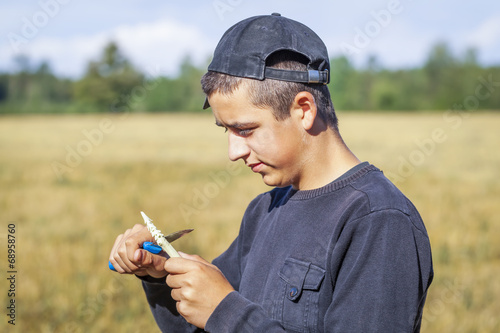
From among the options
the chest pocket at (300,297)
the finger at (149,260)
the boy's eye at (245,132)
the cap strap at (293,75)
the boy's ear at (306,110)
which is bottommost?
the finger at (149,260)

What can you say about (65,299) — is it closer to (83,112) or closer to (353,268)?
(353,268)

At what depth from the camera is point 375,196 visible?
155 cm

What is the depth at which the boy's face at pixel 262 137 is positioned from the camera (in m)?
1.70

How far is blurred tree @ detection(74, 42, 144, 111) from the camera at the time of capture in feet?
205

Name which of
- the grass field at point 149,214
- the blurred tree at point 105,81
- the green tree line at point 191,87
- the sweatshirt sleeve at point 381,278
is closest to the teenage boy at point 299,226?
the sweatshirt sleeve at point 381,278

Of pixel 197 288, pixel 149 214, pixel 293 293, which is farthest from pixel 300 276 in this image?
pixel 149 214

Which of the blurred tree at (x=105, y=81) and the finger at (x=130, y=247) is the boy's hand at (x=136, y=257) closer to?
the finger at (x=130, y=247)

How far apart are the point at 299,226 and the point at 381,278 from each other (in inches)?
13.5

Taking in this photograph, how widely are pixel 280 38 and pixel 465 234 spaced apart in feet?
21.2

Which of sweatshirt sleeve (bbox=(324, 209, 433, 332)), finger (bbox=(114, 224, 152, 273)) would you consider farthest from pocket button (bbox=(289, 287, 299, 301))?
finger (bbox=(114, 224, 152, 273))

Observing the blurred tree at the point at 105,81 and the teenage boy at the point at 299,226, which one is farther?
the blurred tree at the point at 105,81

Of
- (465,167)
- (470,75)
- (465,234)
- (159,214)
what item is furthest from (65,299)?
(470,75)

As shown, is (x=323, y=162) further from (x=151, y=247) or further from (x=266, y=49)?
(x=151, y=247)

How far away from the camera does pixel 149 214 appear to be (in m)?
8.35
